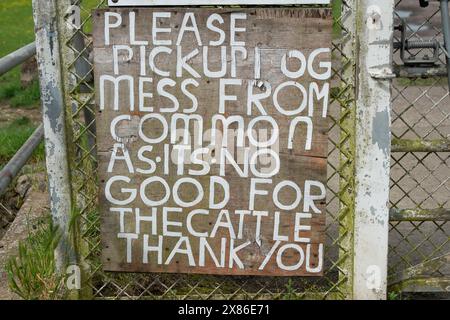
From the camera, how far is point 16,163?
432cm

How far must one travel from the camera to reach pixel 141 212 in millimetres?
3713

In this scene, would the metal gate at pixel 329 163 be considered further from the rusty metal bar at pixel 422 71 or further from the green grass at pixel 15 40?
the green grass at pixel 15 40

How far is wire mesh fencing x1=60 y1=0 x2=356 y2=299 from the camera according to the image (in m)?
3.63

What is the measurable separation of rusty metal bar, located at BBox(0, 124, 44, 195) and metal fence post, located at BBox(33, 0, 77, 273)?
0.31 m

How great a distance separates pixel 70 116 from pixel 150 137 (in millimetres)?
430

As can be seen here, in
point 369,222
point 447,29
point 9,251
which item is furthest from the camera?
point 9,251

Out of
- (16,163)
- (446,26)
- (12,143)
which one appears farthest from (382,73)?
(12,143)

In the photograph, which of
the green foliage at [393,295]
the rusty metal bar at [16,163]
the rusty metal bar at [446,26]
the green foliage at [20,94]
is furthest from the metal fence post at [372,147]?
the green foliage at [20,94]

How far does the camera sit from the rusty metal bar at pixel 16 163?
3.96m

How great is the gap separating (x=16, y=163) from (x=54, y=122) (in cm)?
75

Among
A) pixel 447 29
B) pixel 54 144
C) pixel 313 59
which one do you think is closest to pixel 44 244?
pixel 54 144

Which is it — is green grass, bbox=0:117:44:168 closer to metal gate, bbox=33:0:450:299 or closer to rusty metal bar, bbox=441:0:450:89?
metal gate, bbox=33:0:450:299

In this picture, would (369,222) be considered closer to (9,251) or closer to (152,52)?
(152,52)

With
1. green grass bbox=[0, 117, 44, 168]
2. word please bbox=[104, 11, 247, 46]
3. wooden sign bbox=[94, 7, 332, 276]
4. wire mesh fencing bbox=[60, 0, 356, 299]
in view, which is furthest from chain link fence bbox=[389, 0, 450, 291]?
green grass bbox=[0, 117, 44, 168]
